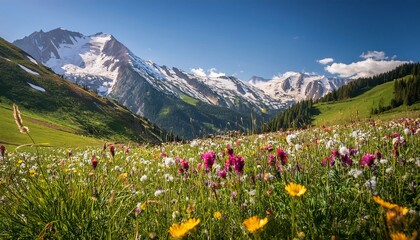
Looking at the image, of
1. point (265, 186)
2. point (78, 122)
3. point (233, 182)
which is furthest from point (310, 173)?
point (78, 122)

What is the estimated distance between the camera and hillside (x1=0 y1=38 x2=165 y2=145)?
10688cm

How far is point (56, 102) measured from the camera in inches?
4690

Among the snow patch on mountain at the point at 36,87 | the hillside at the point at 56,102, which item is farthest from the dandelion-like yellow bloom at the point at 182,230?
the snow patch on mountain at the point at 36,87

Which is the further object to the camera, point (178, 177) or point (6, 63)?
point (6, 63)

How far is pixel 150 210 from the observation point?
4.04 metres

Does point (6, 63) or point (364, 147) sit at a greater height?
point (6, 63)

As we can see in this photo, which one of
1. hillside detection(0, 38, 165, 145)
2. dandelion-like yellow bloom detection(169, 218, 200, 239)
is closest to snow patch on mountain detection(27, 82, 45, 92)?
hillside detection(0, 38, 165, 145)

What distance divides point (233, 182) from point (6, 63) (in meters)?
153

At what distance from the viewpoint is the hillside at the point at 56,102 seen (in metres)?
107

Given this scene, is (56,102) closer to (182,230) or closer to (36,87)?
(36,87)

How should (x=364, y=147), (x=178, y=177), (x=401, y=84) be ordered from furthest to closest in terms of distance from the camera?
(x=401, y=84)
(x=364, y=147)
(x=178, y=177)

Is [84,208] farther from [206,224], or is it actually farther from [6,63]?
[6,63]

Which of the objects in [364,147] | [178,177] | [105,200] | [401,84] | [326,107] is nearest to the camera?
[105,200]

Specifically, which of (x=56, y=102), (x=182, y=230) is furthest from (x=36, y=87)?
(x=182, y=230)
